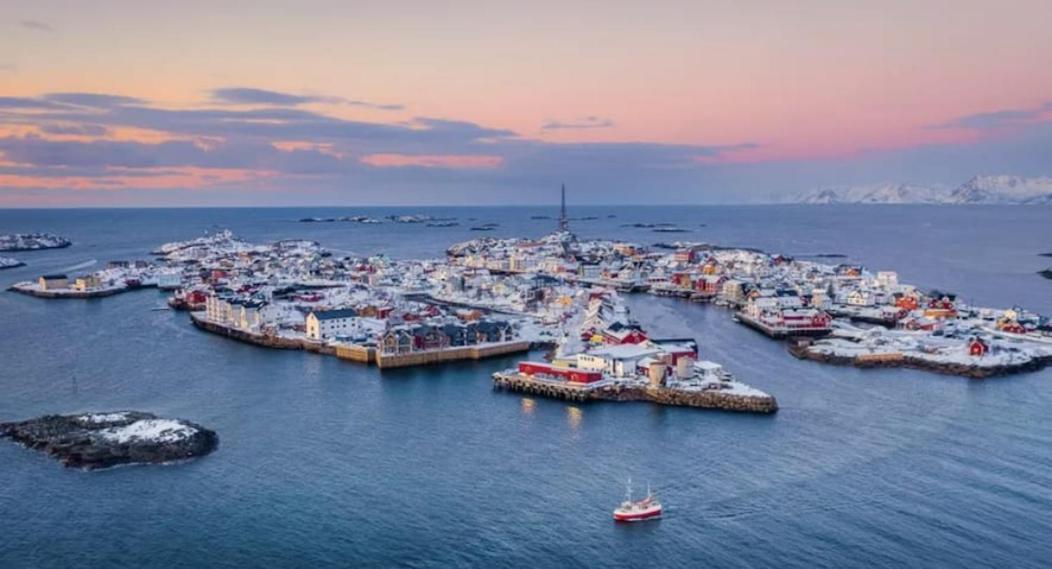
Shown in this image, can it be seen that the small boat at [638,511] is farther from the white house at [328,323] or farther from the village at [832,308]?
the white house at [328,323]

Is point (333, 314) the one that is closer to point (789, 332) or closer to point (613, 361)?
point (613, 361)

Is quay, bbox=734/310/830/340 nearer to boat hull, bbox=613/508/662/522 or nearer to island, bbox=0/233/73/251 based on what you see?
boat hull, bbox=613/508/662/522

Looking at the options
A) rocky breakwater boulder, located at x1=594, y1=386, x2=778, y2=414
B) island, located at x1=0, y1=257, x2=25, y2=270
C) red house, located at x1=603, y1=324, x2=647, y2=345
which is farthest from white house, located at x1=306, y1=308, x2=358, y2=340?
island, located at x1=0, y1=257, x2=25, y2=270

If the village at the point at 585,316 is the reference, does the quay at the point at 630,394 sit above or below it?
below

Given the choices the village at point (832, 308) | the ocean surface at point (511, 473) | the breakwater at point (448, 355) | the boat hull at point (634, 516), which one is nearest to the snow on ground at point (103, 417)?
the ocean surface at point (511, 473)

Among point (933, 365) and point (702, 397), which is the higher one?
point (933, 365)

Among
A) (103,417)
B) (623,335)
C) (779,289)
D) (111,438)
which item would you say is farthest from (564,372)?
(779,289)

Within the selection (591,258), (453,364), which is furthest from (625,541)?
(591,258)
